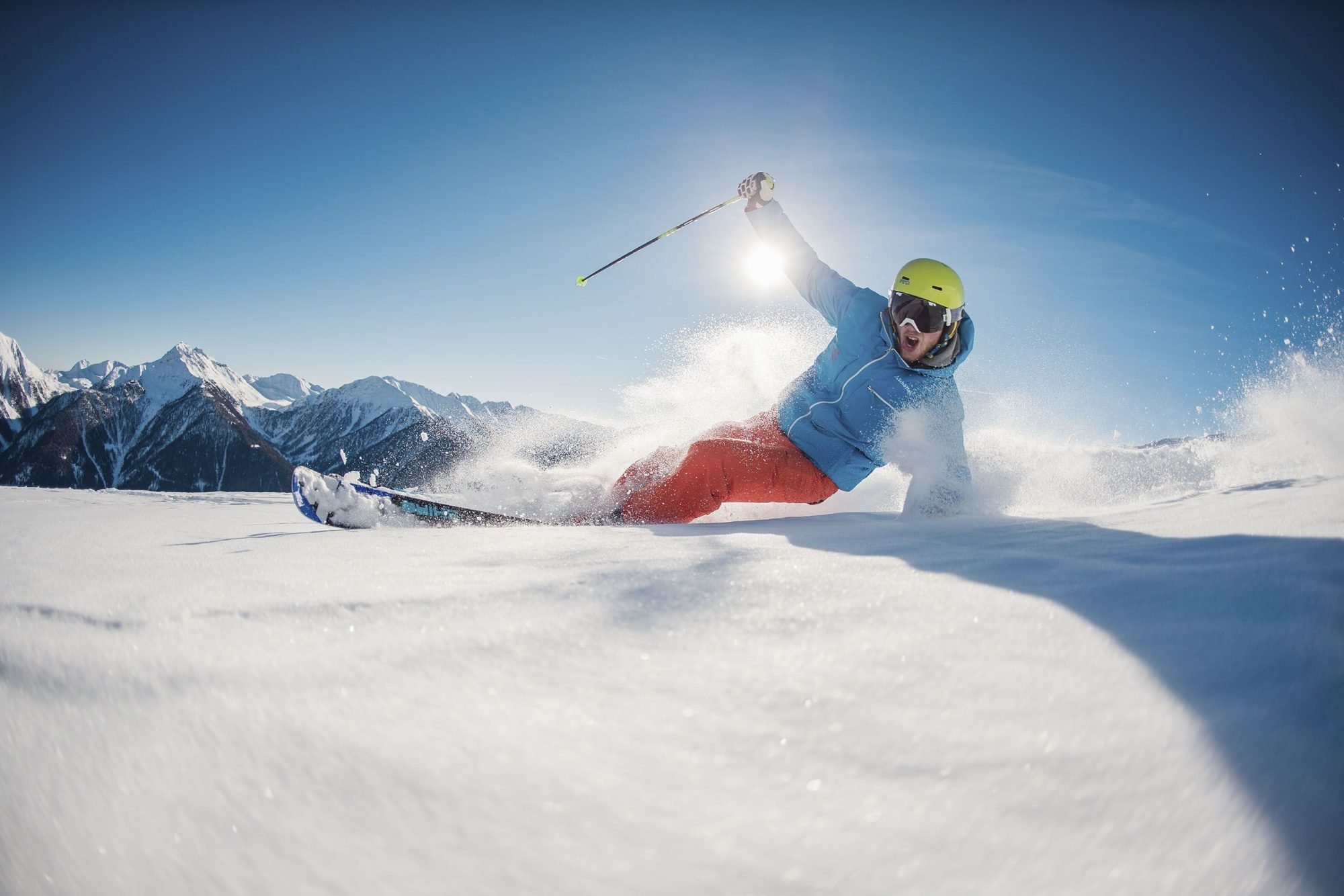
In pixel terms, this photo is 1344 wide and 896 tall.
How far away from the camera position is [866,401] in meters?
4.09

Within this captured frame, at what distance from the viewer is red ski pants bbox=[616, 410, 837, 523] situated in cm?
375

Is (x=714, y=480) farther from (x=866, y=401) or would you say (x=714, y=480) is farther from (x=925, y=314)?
(x=925, y=314)

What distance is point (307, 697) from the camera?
0.72 meters

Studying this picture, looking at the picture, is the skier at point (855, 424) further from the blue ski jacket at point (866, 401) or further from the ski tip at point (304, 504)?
the ski tip at point (304, 504)

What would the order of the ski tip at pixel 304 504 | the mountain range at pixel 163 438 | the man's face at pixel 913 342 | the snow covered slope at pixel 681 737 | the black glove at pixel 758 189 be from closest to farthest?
1. the snow covered slope at pixel 681 737
2. the ski tip at pixel 304 504
3. the man's face at pixel 913 342
4. the black glove at pixel 758 189
5. the mountain range at pixel 163 438

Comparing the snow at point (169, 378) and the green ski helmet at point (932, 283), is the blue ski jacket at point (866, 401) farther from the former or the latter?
the snow at point (169, 378)

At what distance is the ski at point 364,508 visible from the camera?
3.28 metres

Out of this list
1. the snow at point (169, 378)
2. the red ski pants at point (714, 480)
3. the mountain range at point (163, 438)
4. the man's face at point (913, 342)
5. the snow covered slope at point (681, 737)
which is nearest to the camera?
the snow covered slope at point (681, 737)

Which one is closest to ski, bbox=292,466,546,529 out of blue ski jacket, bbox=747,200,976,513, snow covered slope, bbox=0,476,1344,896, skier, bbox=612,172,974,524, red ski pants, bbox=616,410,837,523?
red ski pants, bbox=616,410,837,523

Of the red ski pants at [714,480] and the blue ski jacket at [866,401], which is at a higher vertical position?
the blue ski jacket at [866,401]

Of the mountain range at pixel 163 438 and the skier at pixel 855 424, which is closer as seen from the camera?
the skier at pixel 855 424

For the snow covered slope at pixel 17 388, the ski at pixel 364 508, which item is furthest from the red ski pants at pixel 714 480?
the snow covered slope at pixel 17 388

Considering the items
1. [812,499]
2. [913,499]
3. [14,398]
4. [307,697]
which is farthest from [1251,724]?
[14,398]

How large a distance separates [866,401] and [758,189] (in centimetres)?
231
